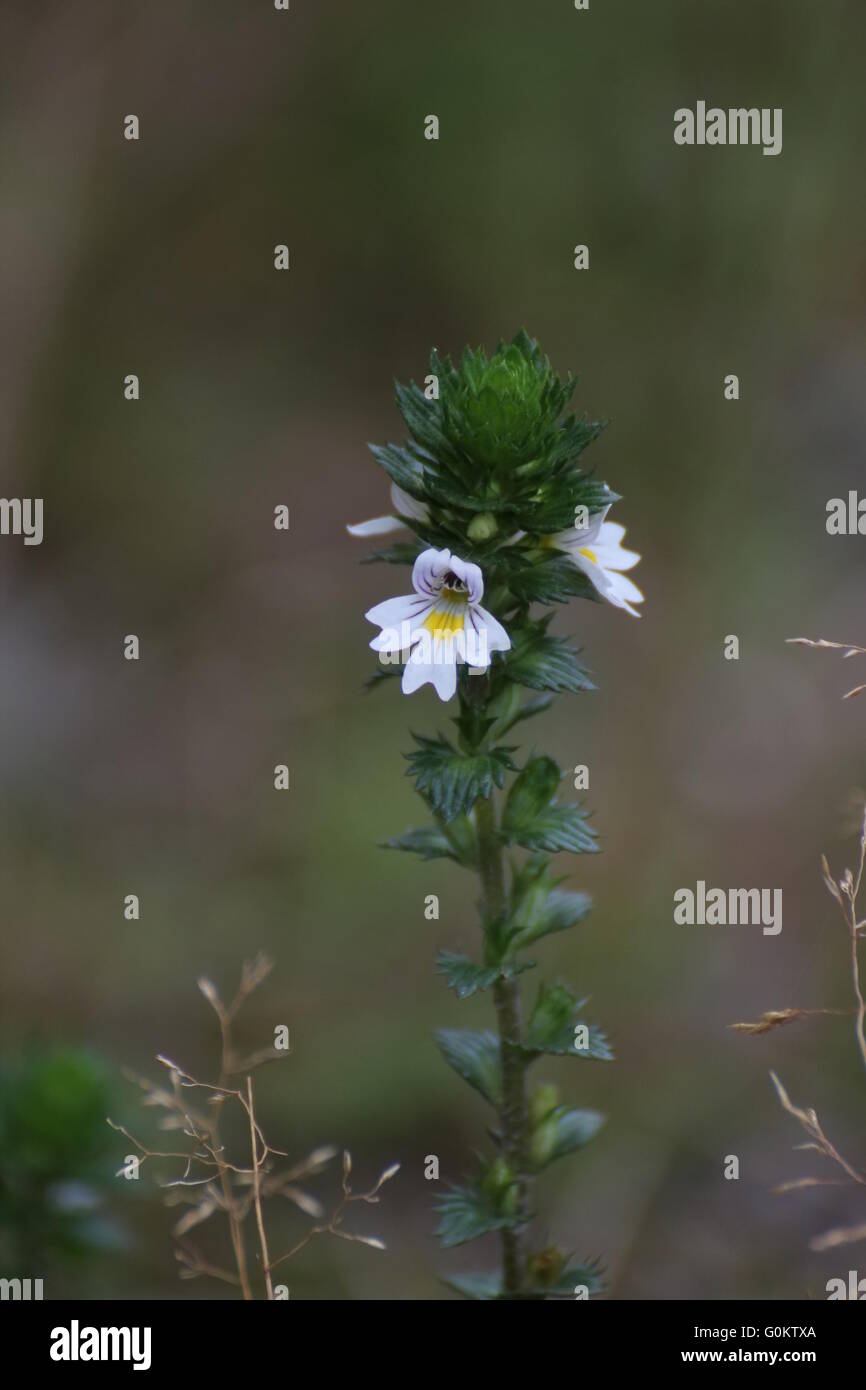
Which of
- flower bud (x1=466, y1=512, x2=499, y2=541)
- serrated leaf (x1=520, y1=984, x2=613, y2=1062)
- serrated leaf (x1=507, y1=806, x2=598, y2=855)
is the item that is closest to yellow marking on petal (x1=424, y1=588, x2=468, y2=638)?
flower bud (x1=466, y1=512, x2=499, y2=541)

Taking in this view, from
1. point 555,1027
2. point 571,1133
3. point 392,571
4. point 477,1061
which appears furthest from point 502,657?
point 392,571

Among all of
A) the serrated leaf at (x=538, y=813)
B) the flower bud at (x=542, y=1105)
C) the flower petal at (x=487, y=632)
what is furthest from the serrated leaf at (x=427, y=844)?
the flower bud at (x=542, y=1105)

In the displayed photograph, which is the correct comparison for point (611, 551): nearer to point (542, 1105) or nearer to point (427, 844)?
point (427, 844)

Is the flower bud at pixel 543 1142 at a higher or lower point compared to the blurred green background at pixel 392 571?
lower

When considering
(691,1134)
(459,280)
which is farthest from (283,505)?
(691,1134)

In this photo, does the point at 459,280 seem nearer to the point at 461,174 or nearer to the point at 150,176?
the point at 461,174

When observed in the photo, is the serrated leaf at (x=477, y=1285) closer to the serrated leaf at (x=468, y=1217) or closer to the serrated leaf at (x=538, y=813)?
the serrated leaf at (x=468, y=1217)
